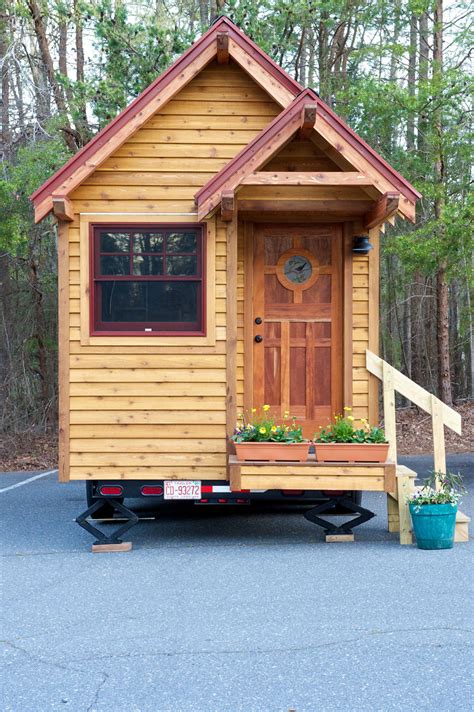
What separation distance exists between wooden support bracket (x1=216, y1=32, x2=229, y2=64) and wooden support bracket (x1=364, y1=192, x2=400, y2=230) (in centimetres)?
206

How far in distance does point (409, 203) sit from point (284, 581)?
3.72 metres

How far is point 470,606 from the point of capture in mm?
5633

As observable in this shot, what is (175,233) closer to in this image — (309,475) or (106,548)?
A: (309,475)

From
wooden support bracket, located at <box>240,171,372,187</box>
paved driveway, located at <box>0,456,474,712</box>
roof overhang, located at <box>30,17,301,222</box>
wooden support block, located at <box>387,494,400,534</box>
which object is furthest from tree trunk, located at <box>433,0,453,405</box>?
paved driveway, located at <box>0,456,474,712</box>

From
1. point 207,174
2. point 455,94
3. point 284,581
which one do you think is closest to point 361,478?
point 284,581

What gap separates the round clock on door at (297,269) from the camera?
9.31 m

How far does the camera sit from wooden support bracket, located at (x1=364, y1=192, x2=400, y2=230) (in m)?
7.74

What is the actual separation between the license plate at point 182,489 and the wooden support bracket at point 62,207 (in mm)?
2578

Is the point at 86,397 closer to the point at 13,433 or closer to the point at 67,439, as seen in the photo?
the point at 67,439

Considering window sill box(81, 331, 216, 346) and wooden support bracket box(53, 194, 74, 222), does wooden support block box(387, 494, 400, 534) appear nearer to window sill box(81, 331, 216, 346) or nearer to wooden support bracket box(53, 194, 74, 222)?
window sill box(81, 331, 216, 346)

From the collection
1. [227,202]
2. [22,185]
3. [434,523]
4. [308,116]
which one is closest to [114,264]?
[227,202]

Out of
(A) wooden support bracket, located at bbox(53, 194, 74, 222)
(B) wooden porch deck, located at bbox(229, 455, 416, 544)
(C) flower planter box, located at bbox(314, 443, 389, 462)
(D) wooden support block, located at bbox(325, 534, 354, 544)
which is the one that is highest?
(A) wooden support bracket, located at bbox(53, 194, 74, 222)

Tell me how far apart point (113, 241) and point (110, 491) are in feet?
7.56

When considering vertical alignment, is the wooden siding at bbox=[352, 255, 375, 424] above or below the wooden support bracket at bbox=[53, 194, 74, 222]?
below
